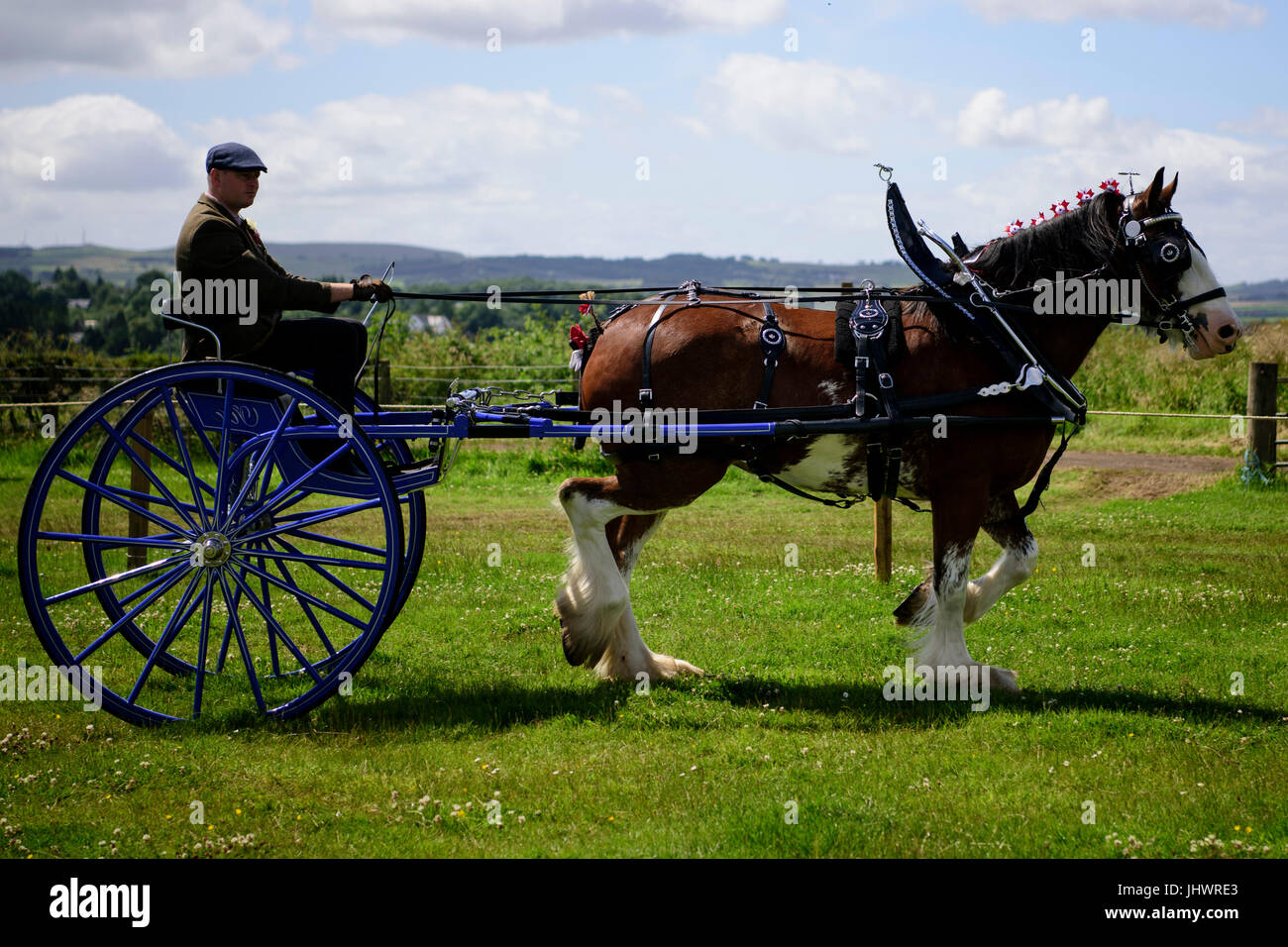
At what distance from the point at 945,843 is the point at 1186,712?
2275mm

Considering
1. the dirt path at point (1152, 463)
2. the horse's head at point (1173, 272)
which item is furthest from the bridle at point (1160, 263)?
the dirt path at point (1152, 463)

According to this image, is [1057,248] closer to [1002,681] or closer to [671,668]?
[1002,681]

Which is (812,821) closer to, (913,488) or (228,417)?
(913,488)

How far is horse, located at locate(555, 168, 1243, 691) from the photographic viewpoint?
20.2 ft

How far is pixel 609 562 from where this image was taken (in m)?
6.53

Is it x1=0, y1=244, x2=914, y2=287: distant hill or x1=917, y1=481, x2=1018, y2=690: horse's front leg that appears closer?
x1=917, y1=481, x2=1018, y2=690: horse's front leg

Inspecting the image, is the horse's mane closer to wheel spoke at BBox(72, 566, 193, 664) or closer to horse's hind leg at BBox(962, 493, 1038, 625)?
horse's hind leg at BBox(962, 493, 1038, 625)

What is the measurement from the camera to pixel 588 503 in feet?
21.2

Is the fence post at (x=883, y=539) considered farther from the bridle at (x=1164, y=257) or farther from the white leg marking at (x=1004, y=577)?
the bridle at (x=1164, y=257)

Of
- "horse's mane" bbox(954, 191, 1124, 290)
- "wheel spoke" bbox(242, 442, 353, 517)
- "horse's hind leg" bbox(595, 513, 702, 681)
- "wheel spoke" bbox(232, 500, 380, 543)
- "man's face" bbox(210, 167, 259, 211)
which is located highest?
"man's face" bbox(210, 167, 259, 211)

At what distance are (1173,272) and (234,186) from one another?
488cm

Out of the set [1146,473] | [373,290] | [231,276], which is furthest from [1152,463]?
[231,276]

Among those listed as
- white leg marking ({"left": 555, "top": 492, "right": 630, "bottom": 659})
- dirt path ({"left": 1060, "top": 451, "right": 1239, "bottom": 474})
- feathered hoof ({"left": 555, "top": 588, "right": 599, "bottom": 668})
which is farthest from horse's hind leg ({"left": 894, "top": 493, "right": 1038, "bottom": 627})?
dirt path ({"left": 1060, "top": 451, "right": 1239, "bottom": 474})

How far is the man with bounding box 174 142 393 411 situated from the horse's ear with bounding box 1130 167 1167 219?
3.90 m
